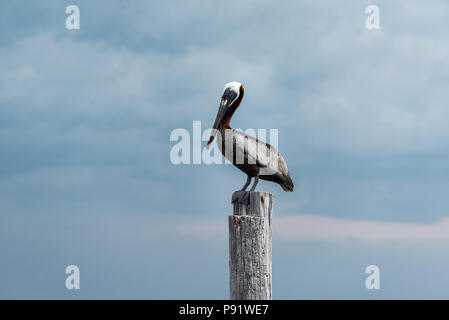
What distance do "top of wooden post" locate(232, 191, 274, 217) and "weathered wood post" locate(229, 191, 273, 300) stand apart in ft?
0.57

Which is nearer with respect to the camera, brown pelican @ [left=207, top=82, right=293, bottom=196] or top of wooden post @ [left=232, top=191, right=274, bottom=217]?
top of wooden post @ [left=232, top=191, right=274, bottom=217]

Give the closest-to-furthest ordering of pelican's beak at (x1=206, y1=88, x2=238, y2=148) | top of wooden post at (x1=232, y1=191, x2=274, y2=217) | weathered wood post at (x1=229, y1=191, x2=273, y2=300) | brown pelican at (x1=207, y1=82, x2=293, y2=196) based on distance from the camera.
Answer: weathered wood post at (x1=229, y1=191, x2=273, y2=300) < top of wooden post at (x1=232, y1=191, x2=274, y2=217) < brown pelican at (x1=207, y1=82, x2=293, y2=196) < pelican's beak at (x1=206, y1=88, x2=238, y2=148)

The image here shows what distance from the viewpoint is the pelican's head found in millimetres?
8602

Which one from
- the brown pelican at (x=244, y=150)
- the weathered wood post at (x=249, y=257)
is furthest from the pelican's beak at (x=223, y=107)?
the weathered wood post at (x=249, y=257)

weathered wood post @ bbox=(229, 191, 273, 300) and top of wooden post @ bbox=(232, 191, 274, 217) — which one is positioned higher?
top of wooden post @ bbox=(232, 191, 274, 217)

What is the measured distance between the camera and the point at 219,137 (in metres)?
8.52

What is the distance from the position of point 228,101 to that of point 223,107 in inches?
5.0

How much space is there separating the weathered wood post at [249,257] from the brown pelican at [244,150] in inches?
35.1

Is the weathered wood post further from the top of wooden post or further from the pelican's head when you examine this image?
the pelican's head

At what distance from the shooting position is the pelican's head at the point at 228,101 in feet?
28.2

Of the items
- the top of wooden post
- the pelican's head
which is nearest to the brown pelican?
the pelican's head

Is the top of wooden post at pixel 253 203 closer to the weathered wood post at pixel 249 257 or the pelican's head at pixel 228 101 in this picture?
the weathered wood post at pixel 249 257
